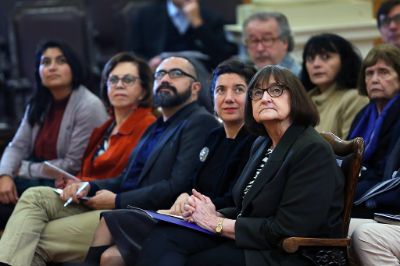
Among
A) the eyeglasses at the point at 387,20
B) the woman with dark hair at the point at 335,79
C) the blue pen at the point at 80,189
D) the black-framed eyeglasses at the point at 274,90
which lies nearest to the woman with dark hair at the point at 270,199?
the black-framed eyeglasses at the point at 274,90

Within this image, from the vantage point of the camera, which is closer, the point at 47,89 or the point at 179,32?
the point at 47,89

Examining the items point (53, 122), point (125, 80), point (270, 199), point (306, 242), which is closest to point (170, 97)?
point (125, 80)

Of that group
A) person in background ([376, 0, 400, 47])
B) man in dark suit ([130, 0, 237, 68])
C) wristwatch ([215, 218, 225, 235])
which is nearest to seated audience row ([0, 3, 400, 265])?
wristwatch ([215, 218, 225, 235])

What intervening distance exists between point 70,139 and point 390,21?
5.81ft

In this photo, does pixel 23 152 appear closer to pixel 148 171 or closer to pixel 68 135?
pixel 68 135

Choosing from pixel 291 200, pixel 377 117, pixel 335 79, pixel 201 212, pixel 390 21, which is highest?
pixel 390 21

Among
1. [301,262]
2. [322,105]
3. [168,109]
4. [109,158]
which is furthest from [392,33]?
[301,262]

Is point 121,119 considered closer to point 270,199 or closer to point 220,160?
point 220,160

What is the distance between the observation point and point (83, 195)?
395 cm

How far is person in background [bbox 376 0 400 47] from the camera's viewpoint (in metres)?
4.55

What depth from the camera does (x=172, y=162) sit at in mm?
3893

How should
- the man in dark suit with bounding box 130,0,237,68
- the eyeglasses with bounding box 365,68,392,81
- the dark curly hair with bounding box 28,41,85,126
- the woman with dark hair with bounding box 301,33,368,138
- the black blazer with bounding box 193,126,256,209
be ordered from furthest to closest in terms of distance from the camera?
the man in dark suit with bounding box 130,0,237,68 → the dark curly hair with bounding box 28,41,85,126 → the woman with dark hair with bounding box 301,33,368,138 → the eyeglasses with bounding box 365,68,392,81 → the black blazer with bounding box 193,126,256,209

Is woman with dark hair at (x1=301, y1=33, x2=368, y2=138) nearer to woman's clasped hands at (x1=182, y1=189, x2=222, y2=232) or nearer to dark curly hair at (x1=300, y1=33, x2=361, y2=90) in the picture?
dark curly hair at (x1=300, y1=33, x2=361, y2=90)

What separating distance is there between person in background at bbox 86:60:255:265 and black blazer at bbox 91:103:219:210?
120 millimetres
